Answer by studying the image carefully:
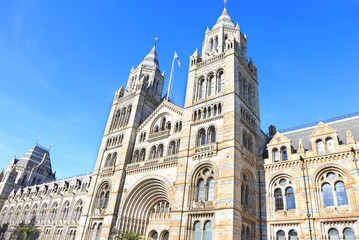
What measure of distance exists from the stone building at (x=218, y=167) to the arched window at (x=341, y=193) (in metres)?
0.09

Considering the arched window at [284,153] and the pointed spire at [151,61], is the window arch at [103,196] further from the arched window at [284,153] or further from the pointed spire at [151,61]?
the arched window at [284,153]

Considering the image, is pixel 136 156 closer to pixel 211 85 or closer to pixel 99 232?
pixel 99 232

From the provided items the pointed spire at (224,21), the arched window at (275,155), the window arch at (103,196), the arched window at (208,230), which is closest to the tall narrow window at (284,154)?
the arched window at (275,155)

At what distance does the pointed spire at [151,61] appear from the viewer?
155 feet

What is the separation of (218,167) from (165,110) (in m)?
13.6

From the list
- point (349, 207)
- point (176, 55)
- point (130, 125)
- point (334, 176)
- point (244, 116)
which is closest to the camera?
point (349, 207)

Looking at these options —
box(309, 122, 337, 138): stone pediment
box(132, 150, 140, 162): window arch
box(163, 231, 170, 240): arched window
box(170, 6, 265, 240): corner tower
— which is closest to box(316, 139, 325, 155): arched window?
box(309, 122, 337, 138): stone pediment

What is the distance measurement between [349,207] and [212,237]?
39.9ft

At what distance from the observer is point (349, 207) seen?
2373 centimetres

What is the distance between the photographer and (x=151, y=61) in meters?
48.2

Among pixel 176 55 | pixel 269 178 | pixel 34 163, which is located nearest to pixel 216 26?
pixel 176 55

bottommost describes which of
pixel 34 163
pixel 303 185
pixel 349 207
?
pixel 349 207

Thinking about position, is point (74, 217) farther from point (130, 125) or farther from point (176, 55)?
point (176, 55)

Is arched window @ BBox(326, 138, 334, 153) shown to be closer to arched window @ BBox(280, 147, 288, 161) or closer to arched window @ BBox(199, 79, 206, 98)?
arched window @ BBox(280, 147, 288, 161)
